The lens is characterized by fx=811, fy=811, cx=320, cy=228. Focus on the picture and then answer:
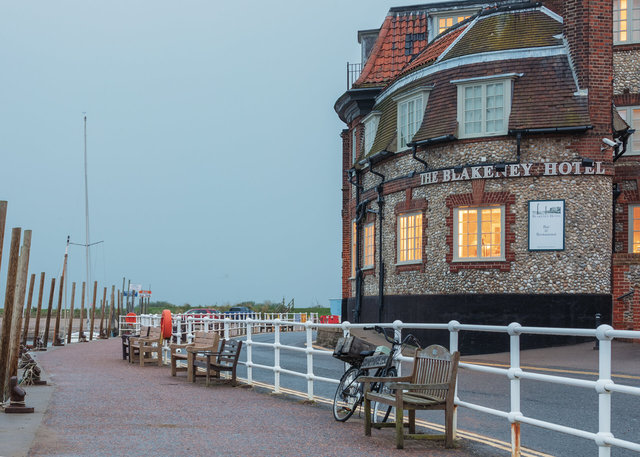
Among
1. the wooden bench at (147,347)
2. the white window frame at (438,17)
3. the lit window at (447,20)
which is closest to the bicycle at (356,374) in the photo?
the wooden bench at (147,347)

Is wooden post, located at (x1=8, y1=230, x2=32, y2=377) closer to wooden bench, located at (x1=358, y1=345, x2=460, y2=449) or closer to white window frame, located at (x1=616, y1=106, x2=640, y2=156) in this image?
wooden bench, located at (x1=358, y1=345, x2=460, y2=449)

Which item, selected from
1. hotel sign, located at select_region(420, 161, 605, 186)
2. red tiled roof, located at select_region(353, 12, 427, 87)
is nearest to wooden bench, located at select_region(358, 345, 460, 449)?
hotel sign, located at select_region(420, 161, 605, 186)

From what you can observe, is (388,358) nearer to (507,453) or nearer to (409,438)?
(409,438)

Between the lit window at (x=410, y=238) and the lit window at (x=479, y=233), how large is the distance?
1.79m

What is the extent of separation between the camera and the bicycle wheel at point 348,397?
10.5 metres

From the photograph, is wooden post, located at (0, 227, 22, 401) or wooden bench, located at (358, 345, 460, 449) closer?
wooden bench, located at (358, 345, 460, 449)

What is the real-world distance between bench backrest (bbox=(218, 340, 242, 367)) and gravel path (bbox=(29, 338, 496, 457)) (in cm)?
57

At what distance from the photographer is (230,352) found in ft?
51.2

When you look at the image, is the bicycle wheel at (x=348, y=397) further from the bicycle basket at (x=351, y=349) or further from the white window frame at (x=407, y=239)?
the white window frame at (x=407, y=239)

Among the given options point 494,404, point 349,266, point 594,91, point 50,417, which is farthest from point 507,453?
point 349,266

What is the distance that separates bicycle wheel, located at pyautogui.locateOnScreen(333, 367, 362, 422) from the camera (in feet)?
34.6

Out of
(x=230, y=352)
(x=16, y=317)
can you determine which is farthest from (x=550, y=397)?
(x=16, y=317)

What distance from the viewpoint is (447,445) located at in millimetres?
8672

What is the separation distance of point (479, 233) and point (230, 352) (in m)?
11.4
